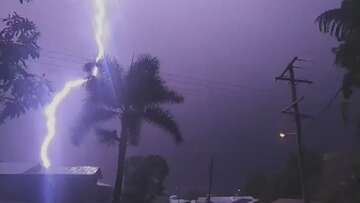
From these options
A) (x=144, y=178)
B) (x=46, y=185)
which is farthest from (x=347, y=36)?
(x=144, y=178)

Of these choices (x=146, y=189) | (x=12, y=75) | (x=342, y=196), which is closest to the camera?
(x=12, y=75)

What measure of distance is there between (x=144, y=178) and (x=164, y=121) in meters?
34.5

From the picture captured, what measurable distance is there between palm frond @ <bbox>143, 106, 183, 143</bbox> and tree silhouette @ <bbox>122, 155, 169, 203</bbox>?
1216 inches

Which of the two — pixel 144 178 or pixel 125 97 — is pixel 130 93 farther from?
pixel 144 178

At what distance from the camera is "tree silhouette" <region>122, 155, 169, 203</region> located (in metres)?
54.0

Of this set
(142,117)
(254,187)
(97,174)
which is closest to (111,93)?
(142,117)

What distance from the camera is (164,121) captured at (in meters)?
23.5

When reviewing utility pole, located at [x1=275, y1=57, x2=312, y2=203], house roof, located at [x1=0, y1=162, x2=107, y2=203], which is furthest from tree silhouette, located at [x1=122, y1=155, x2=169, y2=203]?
utility pole, located at [x1=275, y1=57, x2=312, y2=203]

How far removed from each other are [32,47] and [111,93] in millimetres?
17818

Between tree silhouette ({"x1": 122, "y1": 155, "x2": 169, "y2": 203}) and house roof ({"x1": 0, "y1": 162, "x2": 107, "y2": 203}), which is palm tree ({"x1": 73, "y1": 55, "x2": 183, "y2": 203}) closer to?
house roof ({"x1": 0, "y1": 162, "x2": 107, "y2": 203})

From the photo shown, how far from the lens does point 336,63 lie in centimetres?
Result: 1998

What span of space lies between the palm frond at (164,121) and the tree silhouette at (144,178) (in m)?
30.9

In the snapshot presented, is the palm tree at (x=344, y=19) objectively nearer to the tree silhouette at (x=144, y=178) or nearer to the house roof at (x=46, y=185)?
the house roof at (x=46, y=185)

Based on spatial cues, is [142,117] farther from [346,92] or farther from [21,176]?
[21,176]
